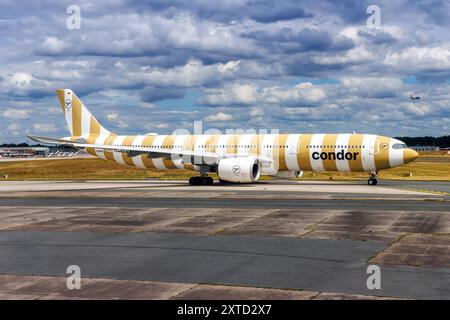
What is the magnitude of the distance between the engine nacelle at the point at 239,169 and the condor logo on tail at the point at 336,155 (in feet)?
16.2

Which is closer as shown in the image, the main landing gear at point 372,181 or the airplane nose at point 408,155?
the airplane nose at point 408,155

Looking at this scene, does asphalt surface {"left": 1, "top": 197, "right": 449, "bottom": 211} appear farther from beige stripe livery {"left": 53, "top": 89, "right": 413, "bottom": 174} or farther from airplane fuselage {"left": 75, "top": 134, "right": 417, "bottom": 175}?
beige stripe livery {"left": 53, "top": 89, "right": 413, "bottom": 174}

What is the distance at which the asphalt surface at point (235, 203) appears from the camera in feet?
91.0

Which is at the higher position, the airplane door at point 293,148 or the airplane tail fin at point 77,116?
the airplane tail fin at point 77,116

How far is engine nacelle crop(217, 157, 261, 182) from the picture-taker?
43.3m

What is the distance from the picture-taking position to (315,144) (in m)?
44.3

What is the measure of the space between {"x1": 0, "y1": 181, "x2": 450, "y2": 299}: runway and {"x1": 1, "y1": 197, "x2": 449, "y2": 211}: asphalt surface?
0.11 metres

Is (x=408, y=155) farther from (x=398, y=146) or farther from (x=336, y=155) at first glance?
(x=336, y=155)

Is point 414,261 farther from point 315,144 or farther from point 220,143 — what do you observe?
point 220,143

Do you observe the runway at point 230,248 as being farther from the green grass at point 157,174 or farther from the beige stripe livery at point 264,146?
the green grass at point 157,174

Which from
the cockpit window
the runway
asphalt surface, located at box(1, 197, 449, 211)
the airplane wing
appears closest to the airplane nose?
the cockpit window

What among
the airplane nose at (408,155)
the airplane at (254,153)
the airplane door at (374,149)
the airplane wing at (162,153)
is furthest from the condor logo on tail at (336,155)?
the airplane wing at (162,153)

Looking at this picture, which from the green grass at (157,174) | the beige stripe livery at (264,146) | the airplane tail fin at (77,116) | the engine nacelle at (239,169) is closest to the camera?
the beige stripe livery at (264,146)
